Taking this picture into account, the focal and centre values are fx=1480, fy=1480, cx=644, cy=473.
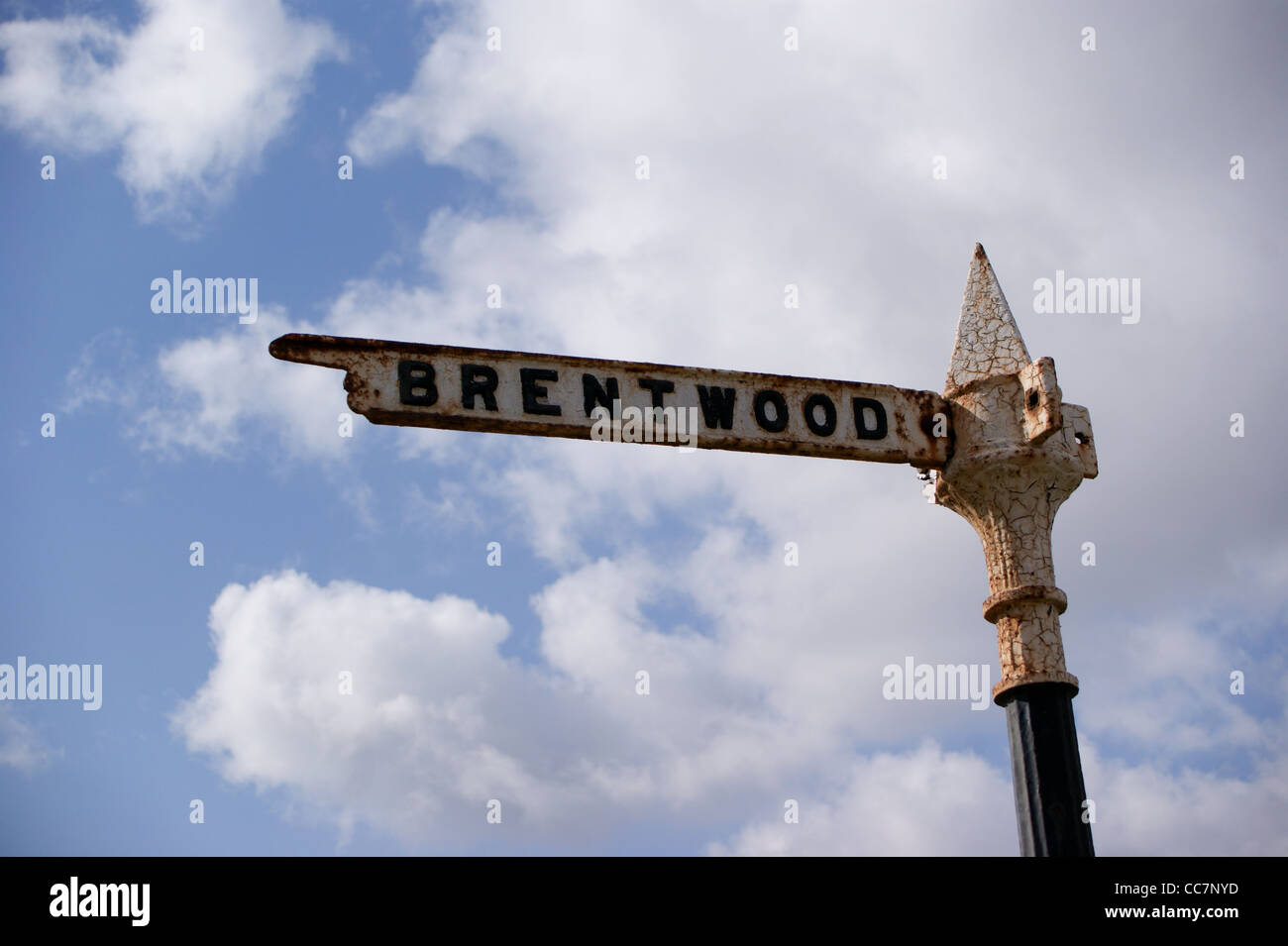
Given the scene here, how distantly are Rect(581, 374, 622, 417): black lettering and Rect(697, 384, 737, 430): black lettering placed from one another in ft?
1.70

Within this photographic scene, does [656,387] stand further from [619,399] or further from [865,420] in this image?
[865,420]

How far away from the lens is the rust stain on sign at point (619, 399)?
321 inches

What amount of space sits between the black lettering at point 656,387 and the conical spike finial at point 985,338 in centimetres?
190

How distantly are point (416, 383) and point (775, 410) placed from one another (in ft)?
6.95

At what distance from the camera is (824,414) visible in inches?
349

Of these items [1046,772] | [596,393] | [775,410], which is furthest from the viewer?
[775,410]

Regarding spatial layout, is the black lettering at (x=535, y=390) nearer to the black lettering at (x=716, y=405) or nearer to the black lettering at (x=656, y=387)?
the black lettering at (x=656, y=387)

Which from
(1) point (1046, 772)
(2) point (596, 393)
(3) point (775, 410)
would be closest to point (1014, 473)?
(3) point (775, 410)

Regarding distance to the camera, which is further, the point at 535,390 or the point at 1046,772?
the point at 535,390

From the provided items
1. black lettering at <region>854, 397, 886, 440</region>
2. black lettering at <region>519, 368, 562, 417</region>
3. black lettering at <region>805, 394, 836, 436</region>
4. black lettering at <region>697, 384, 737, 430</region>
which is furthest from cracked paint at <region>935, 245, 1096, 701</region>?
black lettering at <region>519, 368, 562, 417</region>

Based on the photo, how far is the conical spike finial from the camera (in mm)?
9148
